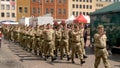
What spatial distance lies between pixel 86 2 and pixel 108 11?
3613 inches

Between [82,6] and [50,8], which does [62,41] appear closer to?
[50,8]

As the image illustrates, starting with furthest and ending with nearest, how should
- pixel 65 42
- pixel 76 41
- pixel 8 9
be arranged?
pixel 8 9 < pixel 65 42 < pixel 76 41

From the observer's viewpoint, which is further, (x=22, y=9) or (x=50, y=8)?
(x=50, y=8)

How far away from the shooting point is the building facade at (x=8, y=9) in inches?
3940

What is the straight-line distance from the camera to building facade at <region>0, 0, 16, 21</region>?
10008 centimetres

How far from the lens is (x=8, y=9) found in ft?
331

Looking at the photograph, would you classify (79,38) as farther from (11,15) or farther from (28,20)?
(11,15)

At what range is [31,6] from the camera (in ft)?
335

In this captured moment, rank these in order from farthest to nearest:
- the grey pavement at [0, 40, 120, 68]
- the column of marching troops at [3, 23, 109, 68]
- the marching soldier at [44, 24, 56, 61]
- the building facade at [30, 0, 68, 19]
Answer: the building facade at [30, 0, 68, 19]
the marching soldier at [44, 24, 56, 61]
the grey pavement at [0, 40, 120, 68]
the column of marching troops at [3, 23, 109, 68]

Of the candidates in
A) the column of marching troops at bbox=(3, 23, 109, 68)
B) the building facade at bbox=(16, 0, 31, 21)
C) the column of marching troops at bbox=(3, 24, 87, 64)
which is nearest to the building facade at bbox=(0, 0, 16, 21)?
the building facade at bbox=(16, 0, 31, 21)

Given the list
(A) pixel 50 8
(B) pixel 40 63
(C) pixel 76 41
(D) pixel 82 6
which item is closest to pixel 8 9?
(A) pixel 50 8

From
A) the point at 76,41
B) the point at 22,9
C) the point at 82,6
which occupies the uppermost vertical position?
the point at 82,6

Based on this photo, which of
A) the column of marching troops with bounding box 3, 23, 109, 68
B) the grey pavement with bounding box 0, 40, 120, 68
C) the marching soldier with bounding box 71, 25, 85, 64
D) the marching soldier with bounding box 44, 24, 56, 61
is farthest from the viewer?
the marching soldier with bounding box 44, 24, 56, 61

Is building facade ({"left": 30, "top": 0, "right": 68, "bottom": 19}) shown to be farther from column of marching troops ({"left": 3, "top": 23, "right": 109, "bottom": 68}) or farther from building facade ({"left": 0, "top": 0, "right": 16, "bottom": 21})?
column of marching troops ({"left": 3, "top": 23, "right": 109, "bottom": 68})
